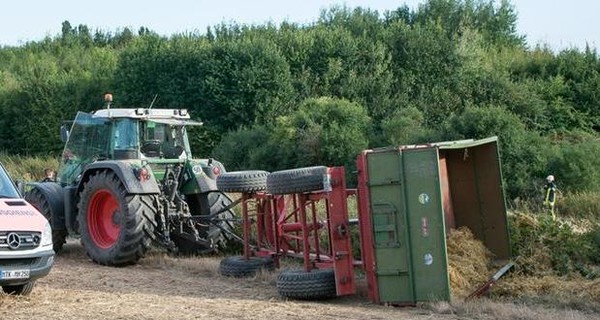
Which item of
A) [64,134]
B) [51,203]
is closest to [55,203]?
[51,203]

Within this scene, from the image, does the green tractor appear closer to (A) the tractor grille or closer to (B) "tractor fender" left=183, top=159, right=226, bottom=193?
(B) "tractor fender" left=183, top=159, right=226, bottom=193

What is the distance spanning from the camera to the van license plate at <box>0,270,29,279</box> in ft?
31.6

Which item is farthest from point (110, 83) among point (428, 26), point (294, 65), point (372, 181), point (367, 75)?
point (372, 181)

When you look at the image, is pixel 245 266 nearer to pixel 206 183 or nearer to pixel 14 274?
pixel 206 183

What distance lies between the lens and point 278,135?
28.8 m

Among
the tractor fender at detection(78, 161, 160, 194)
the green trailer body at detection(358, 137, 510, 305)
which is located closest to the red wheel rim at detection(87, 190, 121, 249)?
the tractor fender at detection(78, 161, 160, 194)

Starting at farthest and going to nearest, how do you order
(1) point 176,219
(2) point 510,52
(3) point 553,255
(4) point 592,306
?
(2) point 510,52 → (1) point 176,219 → (3) point 553,255 → (4) point 592,306

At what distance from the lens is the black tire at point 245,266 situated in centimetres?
1219

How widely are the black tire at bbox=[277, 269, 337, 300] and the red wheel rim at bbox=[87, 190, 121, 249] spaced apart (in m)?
4.36

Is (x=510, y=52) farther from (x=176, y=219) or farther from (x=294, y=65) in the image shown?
(x=176, y=219)

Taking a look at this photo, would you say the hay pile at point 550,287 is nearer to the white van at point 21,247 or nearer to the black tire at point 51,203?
the white van at point 21,247

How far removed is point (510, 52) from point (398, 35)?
6.79 meters

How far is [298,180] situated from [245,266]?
6.99 feet

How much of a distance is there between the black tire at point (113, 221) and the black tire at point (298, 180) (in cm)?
312
